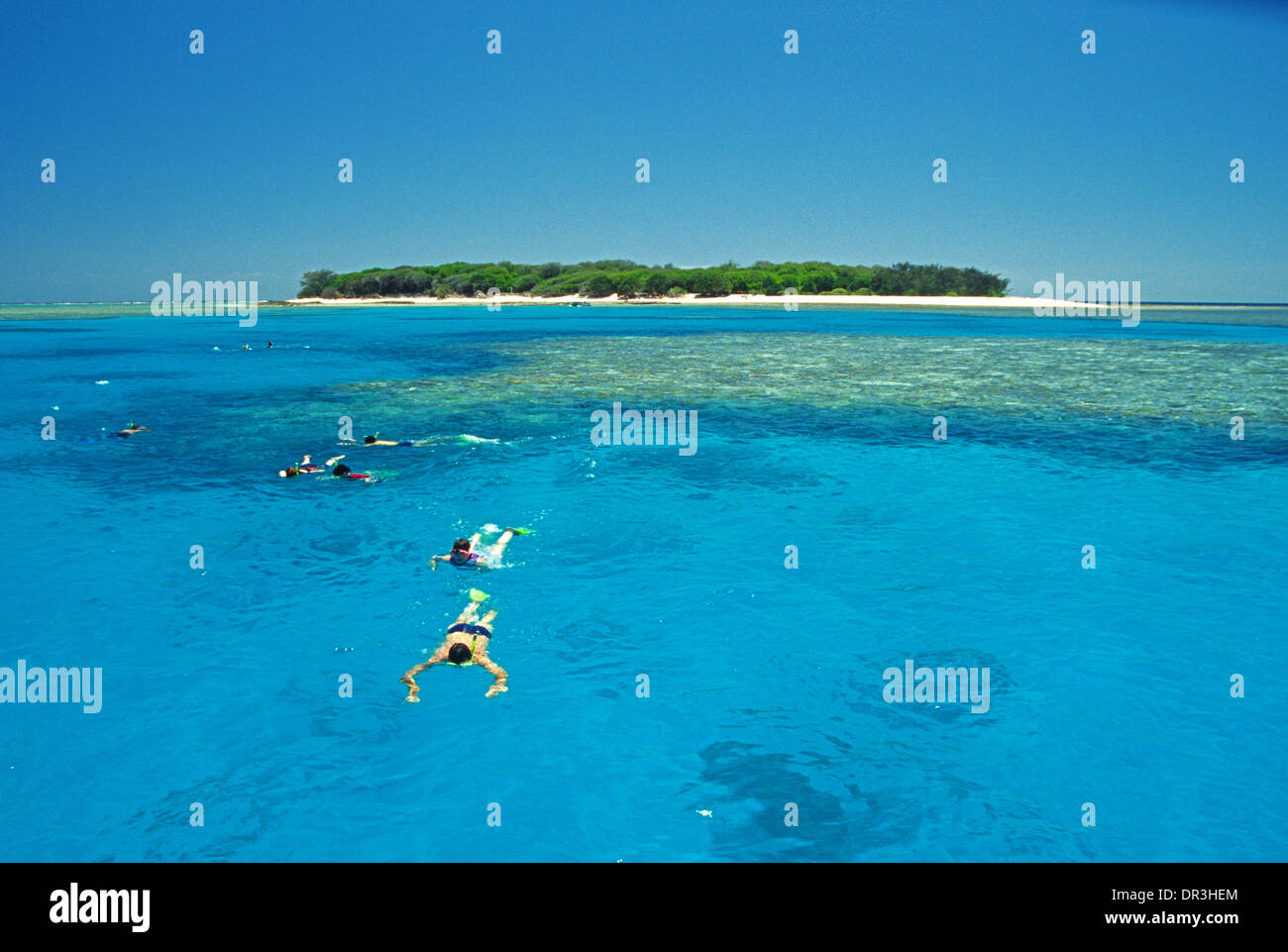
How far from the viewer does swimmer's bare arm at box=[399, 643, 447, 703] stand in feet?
30.3

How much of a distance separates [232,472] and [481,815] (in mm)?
15536

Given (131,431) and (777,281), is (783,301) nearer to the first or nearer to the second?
(777,281)

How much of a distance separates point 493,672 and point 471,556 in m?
4.04

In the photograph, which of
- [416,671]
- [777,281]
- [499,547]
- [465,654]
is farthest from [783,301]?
[416,671]

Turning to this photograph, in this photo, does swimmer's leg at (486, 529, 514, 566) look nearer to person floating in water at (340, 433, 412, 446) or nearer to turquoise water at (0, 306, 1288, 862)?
turquoise water at (0, 306, 1288, 862)

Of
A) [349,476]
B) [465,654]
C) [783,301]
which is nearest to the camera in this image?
[465,654]

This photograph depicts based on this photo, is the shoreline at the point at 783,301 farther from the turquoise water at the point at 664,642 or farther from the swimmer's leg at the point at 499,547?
the swimmer's leg at the point at 499,547

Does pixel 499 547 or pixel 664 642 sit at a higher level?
pixel 499 547

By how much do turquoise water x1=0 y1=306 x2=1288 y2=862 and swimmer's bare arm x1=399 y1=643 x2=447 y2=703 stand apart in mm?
151

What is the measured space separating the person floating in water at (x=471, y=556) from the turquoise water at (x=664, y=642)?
424 millimetres

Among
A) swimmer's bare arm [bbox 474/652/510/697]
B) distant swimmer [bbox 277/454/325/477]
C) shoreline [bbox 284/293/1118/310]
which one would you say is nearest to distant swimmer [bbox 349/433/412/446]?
distant swimmer [bbox 277/454/325/477]

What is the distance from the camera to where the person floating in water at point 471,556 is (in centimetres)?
1305

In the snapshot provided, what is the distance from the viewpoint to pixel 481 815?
24.2ft

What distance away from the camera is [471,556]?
13359 millimetres
